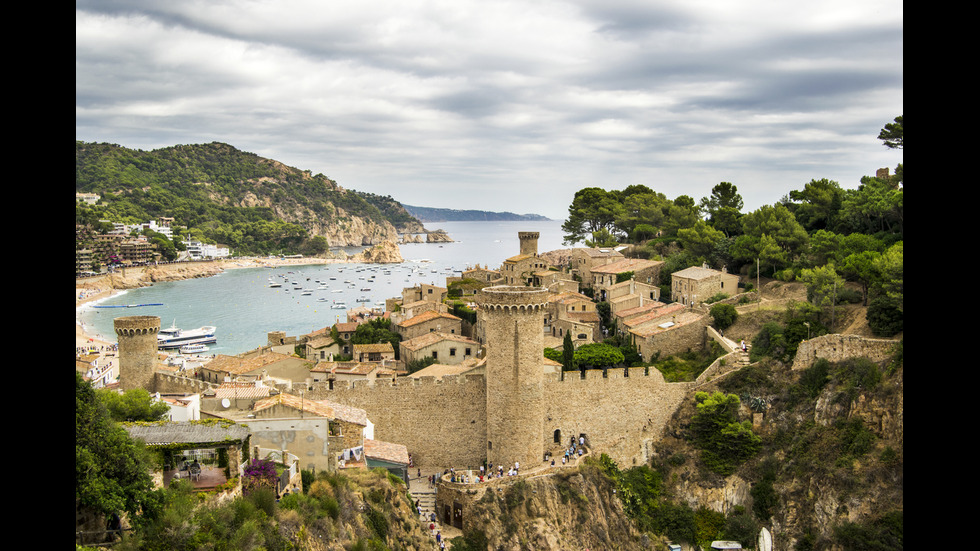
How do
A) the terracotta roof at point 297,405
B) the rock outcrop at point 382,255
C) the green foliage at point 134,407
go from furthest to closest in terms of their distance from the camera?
the rock outcrop at point 382,255
the terracotta roof at point 297,405
the green foliage at point 134,407

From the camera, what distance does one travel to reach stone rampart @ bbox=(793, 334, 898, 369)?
21.3 m

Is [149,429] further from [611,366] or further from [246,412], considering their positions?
[611,366]

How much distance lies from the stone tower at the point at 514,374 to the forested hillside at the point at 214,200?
9856 centimetres

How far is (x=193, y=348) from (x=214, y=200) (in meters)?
118

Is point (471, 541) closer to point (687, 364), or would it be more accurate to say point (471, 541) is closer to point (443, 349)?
point (687, 364)

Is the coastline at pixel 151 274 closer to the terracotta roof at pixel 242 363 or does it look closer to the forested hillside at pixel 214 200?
the forested hillside at pixel 214 200

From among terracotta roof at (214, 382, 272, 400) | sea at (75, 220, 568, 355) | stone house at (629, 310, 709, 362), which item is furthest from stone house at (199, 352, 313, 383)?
sea at (75, 220, 568, 355)

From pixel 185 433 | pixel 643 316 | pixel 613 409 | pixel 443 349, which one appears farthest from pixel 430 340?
pixel 185 433

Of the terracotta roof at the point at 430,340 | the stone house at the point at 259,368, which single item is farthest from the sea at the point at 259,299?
the stone house at the point at 259,368

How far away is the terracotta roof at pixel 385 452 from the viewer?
714 inches

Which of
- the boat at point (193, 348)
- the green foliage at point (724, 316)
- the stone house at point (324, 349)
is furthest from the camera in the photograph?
the boat at point (193, 348)

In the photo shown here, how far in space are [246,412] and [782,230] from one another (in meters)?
27.3

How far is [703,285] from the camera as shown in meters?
33.2
